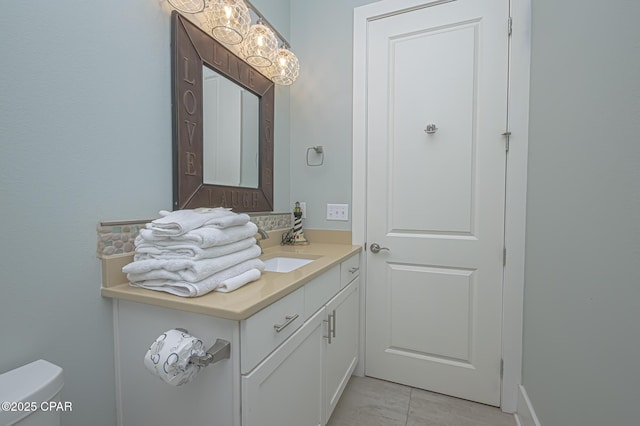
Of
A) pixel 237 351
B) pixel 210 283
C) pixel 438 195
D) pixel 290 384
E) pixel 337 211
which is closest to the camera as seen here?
Result: pixel 237 351

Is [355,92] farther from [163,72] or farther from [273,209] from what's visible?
[163,72]

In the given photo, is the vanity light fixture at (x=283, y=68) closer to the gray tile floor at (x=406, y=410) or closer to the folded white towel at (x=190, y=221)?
the folded white towel at (x=190, y=221)

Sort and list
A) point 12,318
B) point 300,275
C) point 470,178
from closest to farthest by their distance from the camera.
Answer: point 12,318 < point 300,275 < point 470,178

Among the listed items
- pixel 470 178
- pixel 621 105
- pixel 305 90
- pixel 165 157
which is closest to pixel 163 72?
pixel 165 157

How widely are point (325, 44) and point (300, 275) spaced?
1.65 meters

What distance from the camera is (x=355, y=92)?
1.78 meters

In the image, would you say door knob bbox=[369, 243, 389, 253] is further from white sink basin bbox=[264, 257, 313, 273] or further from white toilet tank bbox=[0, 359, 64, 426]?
white toilet tank bbox=[0, 359, 64, 426]

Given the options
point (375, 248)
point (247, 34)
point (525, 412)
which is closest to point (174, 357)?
point (375, 248)

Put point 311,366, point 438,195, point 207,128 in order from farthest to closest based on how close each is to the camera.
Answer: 1. point 438,195
2. point 207,128
3. point 311,366

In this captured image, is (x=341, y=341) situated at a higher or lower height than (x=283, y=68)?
lower

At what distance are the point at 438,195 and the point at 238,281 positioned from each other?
1.27 metres

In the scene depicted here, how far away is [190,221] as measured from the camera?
0.83 meters

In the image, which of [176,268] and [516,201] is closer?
[176,268]

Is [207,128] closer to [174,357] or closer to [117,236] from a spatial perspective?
[117,236]
